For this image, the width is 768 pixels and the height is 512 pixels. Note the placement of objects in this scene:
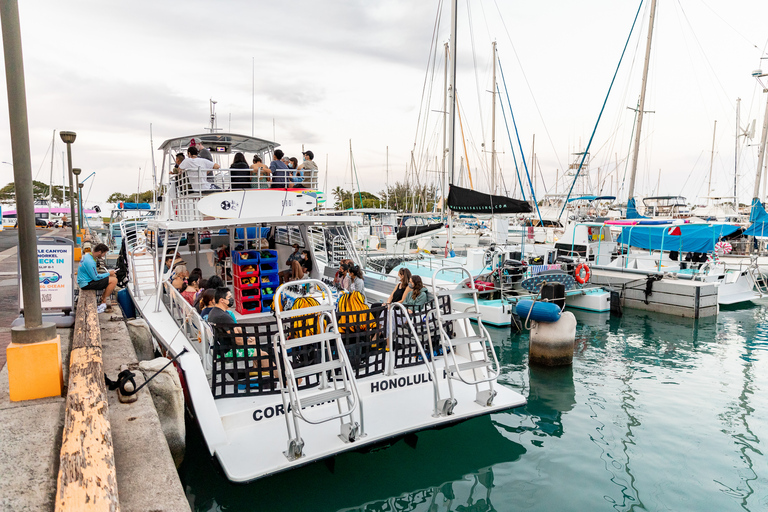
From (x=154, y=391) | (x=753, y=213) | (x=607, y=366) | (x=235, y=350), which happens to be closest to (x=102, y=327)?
(x=154, y=391)

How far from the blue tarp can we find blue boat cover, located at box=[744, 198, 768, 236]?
186 cm

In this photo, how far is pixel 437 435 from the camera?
6.59 metres

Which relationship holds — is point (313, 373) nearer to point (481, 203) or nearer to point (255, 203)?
point (255, 203)

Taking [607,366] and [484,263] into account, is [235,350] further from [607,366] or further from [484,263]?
[484,263]

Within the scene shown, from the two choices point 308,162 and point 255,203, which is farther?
point 308,162

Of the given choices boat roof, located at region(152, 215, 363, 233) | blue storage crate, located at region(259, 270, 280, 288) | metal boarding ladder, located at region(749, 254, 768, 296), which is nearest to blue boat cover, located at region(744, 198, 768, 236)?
metal boarding ladder, located at region(749, 254, 768, 296)

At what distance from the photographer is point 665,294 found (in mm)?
15766

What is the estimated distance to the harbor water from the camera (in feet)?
17.0

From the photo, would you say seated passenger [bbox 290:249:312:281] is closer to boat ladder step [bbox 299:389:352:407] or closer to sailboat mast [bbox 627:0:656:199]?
boat ladder step [bbox 299:389:352:407]

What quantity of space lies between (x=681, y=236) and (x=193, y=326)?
17.2 metres

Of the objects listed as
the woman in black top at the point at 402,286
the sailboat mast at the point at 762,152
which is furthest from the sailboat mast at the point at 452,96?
the sailboat mast at the point at 762,152

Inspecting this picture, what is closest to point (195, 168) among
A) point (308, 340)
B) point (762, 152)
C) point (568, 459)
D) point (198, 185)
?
point (198, 185)

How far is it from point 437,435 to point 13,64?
614 cm

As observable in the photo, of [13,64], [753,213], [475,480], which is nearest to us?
[13,64]
